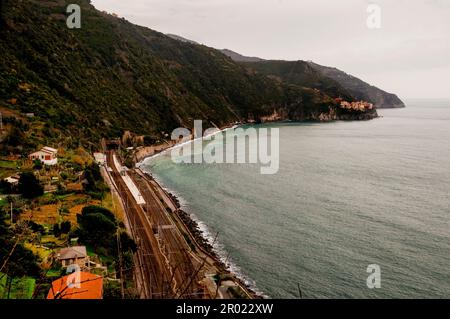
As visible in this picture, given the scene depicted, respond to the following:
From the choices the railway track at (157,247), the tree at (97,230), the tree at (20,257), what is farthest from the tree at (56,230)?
the railway track at (157,247)

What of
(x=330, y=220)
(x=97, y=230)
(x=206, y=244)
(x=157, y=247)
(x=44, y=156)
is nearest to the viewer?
(x=97, y=230)

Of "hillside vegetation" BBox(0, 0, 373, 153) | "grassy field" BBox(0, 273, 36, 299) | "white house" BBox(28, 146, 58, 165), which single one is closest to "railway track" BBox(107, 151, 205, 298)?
"grassy field" BBox(0, 273, 36, 299)

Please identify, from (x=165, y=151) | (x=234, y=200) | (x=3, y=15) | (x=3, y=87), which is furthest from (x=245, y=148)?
(x=3, y=15)

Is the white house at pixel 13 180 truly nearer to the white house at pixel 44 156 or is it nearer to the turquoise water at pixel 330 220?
the white house at pixel 44 156

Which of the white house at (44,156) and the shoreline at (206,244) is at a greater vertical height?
the white house at (44,156)

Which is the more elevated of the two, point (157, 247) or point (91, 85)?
point (91, 85)

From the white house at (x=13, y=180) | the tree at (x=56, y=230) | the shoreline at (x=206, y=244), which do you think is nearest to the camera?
the shoreline at (x=206, y=244)

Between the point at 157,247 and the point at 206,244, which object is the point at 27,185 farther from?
the point at 206,244

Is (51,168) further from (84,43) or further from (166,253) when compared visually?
(84,43)

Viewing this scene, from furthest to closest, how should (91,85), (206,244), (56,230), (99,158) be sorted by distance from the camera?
(91,85), (99,158), (206,244), (56,230)

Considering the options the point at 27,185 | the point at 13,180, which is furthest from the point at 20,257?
the point at 13,180
